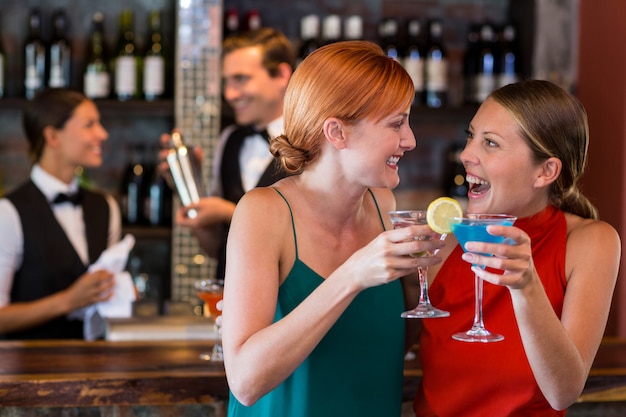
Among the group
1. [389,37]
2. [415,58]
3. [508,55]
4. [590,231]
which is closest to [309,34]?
[389,37]

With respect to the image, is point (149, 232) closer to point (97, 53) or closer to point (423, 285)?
point (97, 53)

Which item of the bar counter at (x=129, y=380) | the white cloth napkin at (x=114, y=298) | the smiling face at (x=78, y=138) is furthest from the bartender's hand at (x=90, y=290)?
the bar counter at (x=129, y=380)

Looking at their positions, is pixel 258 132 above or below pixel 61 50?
below

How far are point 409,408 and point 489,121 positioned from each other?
786mm

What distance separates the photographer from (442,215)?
5.25 ft

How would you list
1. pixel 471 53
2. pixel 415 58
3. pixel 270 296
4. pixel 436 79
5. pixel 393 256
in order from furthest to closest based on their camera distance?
pixel 471 53 → pixel 415 58 → pixel 436 79 → pixel 270 296 → pixel 393 256

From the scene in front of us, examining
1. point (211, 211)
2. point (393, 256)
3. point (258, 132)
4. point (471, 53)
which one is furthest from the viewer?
point (471, 53)

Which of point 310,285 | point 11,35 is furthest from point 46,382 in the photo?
point 11,35

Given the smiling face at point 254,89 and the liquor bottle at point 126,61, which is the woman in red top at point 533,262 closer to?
the smiling face at point 254,89

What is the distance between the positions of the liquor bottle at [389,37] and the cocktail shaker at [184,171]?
1.37m

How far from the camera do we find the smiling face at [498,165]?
194cm

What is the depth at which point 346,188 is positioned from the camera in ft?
6.05

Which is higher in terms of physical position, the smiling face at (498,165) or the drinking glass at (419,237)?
the smiling face at (498,165)

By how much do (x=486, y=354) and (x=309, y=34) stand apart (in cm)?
258
